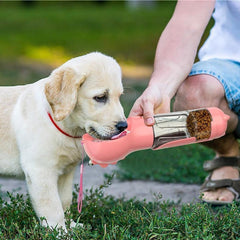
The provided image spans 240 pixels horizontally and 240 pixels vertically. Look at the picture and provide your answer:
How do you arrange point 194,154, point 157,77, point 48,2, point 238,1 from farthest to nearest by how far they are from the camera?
point 48,2
point 194,154
point 238,1
point 157,77

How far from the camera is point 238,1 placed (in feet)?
10.9

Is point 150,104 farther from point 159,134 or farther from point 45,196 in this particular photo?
point 45,196

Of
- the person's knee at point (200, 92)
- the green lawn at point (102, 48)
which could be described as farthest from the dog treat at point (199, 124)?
the green lawn at point (102, 48)

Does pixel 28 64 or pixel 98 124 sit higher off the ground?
pixel 98 124

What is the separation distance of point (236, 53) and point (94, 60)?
3.90 feet

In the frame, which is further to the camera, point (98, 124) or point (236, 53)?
point (236, 53)

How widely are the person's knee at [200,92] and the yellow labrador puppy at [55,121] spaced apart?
2.15 ft

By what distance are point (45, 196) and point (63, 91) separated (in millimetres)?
586

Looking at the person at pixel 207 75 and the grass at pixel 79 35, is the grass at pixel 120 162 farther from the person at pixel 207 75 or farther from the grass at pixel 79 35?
the person at pixel 207 75

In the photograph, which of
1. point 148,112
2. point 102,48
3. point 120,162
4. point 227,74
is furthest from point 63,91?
point 102,48

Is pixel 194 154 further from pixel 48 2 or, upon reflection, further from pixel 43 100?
pixel 48 2

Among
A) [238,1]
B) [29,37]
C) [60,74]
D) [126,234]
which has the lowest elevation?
[29,37]

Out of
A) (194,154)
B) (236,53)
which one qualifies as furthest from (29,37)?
(236,53)

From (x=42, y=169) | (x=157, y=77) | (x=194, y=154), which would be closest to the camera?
(x=42, y=169)
